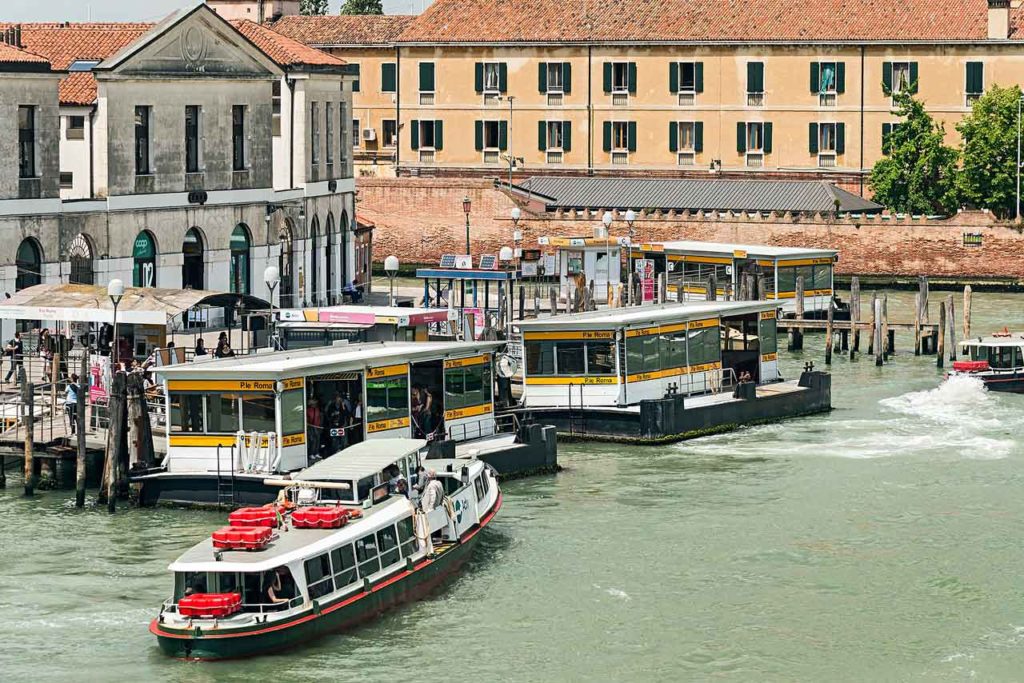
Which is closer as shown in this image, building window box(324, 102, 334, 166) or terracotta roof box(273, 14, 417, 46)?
building window box(324, 102, 334, 166)

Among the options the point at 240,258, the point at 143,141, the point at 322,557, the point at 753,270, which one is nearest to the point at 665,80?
the point at 753,270

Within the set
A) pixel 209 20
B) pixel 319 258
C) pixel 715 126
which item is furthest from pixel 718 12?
pixel 209 20

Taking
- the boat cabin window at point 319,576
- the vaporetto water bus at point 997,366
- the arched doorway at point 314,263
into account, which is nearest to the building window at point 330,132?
the arched doorway at point 314,263

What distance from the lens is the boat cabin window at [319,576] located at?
28.5 metres

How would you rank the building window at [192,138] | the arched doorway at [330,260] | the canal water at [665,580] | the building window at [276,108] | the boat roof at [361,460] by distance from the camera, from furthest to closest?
the arched doorway at [330,260] < the building window at [276,108] < the building window at [192,138] < the boat roof at [361,460] < the canal water at [665,580]

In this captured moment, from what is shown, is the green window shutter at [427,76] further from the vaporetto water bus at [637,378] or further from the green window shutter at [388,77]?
the vaporetto water bus at [637,378]

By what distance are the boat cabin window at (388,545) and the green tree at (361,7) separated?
312ft

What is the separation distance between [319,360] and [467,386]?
367 cm

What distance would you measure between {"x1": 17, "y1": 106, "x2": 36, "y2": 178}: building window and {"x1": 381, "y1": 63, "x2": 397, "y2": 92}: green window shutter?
40.5 metres

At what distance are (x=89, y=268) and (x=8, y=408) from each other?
1068 cm

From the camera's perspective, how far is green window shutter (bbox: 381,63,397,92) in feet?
288

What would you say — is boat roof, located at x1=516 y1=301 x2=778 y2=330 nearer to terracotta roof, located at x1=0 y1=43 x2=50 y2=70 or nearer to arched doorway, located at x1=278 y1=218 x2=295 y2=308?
terracotta roof, located at x1=0 y1=43 x2=50 y2=70

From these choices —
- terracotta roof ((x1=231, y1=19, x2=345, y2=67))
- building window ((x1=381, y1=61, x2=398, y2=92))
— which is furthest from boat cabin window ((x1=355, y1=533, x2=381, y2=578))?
building window ((x1=381, y1=61, x2=398, y2=92))

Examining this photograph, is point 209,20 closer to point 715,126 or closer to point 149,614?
point 149,614
